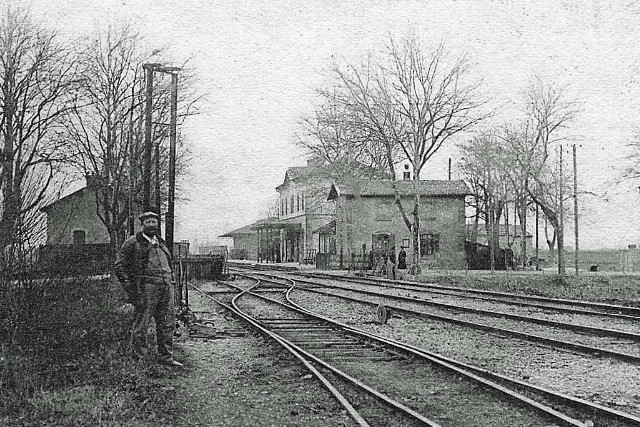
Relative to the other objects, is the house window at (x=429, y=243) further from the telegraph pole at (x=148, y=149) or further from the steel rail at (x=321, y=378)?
the steel rail at (x=321, y=378)

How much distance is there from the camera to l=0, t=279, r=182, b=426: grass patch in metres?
6.50

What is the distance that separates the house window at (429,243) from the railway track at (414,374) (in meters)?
37.5

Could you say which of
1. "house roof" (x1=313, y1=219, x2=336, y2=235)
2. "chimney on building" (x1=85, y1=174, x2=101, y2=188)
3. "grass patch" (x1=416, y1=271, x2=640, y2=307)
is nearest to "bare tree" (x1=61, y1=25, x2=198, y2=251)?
"chimney on building" (x1=85, y1=174, x2=101, y2=188)

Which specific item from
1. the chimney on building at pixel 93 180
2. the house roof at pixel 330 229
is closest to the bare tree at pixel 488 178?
the house roof at pixel 330 229

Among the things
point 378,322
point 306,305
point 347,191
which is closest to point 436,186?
point 347,191

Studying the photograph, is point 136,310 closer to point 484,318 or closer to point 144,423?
point 144,423

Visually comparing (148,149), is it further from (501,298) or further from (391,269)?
(391,269)

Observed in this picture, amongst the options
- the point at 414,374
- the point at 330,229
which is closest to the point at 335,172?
the point at 330,229

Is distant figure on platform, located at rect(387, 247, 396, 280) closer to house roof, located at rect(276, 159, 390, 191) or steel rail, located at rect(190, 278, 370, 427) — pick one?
house roof, located at rect(276, 159, 390, 191)

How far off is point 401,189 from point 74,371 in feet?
159

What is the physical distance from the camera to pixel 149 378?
8445mm

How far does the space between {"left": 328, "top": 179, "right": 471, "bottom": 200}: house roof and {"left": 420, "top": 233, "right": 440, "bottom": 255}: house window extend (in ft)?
9.78

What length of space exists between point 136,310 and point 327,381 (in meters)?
2.66

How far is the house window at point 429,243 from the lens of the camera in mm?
52125
